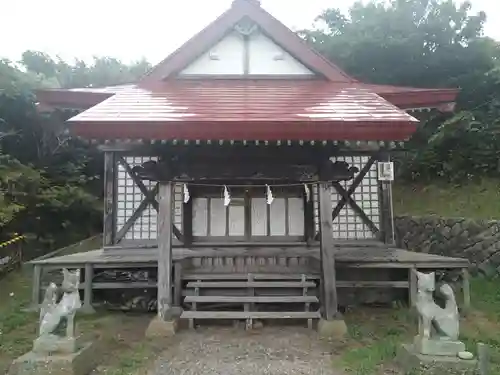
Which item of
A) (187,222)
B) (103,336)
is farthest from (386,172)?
(103,336)

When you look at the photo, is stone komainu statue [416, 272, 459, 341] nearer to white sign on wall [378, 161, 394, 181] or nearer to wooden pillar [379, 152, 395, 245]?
wooden pillar [379, 152, 395, 245]

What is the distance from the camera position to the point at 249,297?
24.9 ft

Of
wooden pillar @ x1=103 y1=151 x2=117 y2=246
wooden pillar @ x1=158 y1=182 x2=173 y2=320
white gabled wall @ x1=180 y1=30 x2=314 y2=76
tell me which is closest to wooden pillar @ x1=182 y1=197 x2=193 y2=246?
wooden pillar @ x1=103 y1=151 x2=117 y2=246

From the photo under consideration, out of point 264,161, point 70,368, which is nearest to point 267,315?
point 264,161

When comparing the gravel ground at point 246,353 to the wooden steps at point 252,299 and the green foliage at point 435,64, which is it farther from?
the green foliage at point 435,64

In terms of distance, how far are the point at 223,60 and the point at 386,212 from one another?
4.94m

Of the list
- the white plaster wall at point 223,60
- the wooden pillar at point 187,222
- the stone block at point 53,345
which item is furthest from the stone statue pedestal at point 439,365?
the white plaster wall at point 223,60

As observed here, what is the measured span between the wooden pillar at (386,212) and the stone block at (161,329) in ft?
17.5

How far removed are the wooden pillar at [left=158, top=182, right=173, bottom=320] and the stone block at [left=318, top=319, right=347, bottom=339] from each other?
2.42 metres

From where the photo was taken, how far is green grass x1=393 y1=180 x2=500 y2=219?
36.8 ft

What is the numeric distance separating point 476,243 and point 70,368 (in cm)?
891

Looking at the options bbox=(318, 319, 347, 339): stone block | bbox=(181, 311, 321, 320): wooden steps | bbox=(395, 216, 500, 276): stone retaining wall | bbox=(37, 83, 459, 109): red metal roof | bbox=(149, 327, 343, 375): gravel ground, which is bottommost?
bbox=(149, 327, 343, 375): gravel ground

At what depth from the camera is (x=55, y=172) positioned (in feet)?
47.4

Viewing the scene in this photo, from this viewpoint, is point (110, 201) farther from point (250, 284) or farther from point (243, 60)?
point (243, 60)
